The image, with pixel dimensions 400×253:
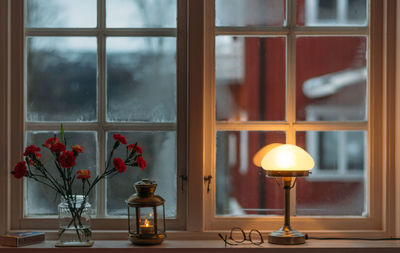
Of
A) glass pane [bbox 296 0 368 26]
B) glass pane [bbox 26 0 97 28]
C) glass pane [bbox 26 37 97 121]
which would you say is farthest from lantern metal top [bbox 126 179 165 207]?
glass pane [bbox 296 0 368 26]

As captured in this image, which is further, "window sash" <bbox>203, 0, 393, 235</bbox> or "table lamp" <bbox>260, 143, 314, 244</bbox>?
"window sash" <bbox>203, 0, 393, 235</bbox>

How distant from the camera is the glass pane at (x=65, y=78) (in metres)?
3.02

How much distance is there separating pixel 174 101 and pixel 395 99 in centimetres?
114

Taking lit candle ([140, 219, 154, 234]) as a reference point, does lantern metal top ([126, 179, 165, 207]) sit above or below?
above

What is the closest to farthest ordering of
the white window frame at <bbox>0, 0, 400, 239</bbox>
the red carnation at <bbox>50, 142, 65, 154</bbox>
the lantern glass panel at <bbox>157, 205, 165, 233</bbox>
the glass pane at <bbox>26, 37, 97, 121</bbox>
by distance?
the red carnation at <bbox>50, 142, 65, 154</bbox>
the lantern glass panel at <bbox>157, 205, 165, 233</bbox>
the white window frame at <bbox>0, 0, 400, 239</bbox>
the glass pane at <bbox>26, 37, 97, 121</bbox>

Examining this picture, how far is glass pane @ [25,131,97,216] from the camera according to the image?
2998 mm

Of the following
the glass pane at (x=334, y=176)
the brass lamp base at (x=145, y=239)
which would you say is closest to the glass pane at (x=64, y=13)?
the brass lamp base at (x=145, y=239)

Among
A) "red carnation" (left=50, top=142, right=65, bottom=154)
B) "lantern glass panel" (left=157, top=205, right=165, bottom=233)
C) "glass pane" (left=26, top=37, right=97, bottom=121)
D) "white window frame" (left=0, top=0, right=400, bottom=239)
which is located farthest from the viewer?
"glass pane" (left=26, top=37, right=97, bottom=121)

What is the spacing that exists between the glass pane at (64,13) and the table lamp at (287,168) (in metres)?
1.18

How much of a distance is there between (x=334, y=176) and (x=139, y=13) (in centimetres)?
134

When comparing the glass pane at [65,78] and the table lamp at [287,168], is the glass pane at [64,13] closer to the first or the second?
the glass pane at [65,78]

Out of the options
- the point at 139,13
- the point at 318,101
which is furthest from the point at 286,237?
the point at 139,13

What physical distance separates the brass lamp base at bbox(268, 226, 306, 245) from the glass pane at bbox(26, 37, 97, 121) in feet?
3.66

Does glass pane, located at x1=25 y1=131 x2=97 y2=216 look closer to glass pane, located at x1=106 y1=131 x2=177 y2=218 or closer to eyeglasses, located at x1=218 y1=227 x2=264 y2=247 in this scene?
glass pane, located at x1=106 y1=131 x2=177 y2=218
